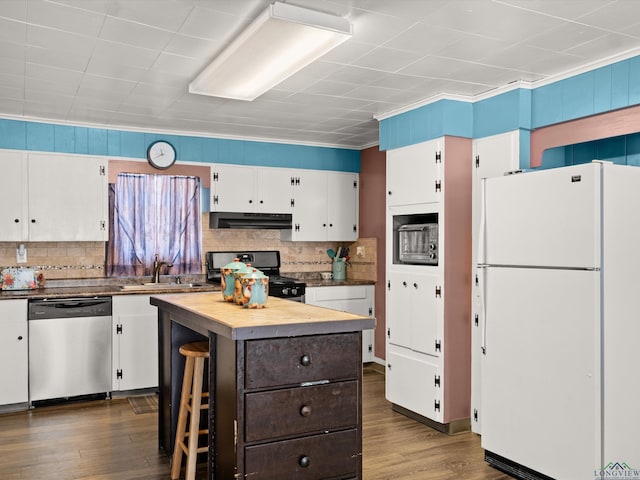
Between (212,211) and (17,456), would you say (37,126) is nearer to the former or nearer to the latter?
(212,211)

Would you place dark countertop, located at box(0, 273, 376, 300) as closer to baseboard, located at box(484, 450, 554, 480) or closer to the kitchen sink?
the kitchen sink

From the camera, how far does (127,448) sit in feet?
12.7

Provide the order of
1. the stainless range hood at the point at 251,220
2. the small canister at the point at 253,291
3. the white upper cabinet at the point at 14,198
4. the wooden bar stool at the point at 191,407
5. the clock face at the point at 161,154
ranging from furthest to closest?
the stainless range hood at the point at 251,220
the clock face at the point at 161,154
the white upper cabinet at the point at 14,198
the wooden bar stool at the point at 191,407
the small canister at the point at 253,291

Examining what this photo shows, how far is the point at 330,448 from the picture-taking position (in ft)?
8.27

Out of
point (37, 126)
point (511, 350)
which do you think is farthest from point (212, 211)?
point (511, 350)

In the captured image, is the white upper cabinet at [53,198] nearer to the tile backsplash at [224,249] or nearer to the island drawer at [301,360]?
the tile backsplash at [224,249]

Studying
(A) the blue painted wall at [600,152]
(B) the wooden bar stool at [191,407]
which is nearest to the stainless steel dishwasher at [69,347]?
(B) the wooden bar stool at [191,407]

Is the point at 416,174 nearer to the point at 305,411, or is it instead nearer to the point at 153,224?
the point at 305,411

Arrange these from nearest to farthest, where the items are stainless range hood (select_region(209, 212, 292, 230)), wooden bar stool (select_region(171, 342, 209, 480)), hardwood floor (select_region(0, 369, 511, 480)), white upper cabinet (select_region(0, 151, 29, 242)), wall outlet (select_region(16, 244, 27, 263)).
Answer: wooden bar stool (select_region(171, 342, 209, 480)), hardwood floor (select_region(0, 369, 511, 480)), white upper cabinet (select_region(0, 151, 29, 242)), wall outlet (select_region(16, 244, 27, 263)), stainless range hood (select_region(209, 212, 292, 230))

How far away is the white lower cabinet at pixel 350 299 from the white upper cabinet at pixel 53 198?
86.9 inches

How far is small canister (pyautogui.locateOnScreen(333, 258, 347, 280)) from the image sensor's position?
6.62m

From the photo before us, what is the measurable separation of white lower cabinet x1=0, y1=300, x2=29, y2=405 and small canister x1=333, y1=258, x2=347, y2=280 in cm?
327

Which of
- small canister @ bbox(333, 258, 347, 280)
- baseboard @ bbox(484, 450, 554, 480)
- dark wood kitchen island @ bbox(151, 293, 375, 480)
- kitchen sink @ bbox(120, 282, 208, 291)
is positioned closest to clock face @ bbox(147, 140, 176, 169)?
kitchen sink @ bbox(120, 282, 208, 291)

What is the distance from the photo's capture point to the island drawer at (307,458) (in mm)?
2396
